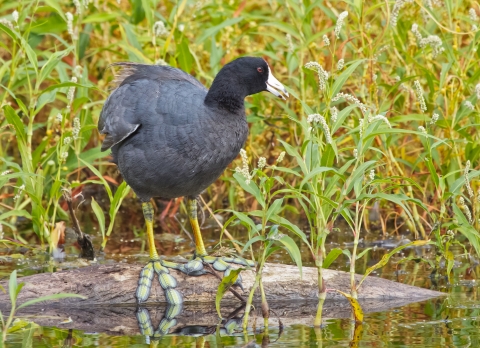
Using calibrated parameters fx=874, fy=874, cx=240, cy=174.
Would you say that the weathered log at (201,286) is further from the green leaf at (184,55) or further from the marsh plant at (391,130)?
the green leaf at (184,55)

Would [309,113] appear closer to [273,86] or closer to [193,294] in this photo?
[273,86]

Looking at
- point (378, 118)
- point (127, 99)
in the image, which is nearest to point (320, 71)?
point (378, 118)

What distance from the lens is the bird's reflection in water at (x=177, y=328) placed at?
161 inches

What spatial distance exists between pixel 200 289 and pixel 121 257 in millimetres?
1254

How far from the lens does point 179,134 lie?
482 centimetres

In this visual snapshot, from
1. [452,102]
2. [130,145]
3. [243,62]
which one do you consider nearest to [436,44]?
[452,102]

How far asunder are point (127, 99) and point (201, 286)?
123cm

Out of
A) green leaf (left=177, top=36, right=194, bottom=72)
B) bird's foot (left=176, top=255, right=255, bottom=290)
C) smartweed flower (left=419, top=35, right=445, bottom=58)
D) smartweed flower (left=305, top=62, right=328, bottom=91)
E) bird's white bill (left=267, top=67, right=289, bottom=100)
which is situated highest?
green leaf (left=177, top=36, right=194, bottom=72)

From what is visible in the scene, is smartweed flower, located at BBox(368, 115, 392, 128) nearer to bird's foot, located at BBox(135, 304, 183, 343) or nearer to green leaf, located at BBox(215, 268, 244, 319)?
green leaf, located at BBox(215, 268, 244, 319)

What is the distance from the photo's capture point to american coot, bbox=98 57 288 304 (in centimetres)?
479

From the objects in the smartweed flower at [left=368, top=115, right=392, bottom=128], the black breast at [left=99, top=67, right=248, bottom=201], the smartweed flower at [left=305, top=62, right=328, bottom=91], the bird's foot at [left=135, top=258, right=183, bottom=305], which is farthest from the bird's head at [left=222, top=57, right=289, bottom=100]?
the bird's foot at [left=135, top=258, right=183, bottom=305]

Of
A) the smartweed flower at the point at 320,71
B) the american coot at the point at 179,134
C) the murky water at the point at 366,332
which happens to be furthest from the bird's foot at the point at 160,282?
the smartweed flower at the point at 320,71

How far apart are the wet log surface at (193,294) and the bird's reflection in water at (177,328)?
1.5 inches

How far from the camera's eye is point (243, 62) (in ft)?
16.4
